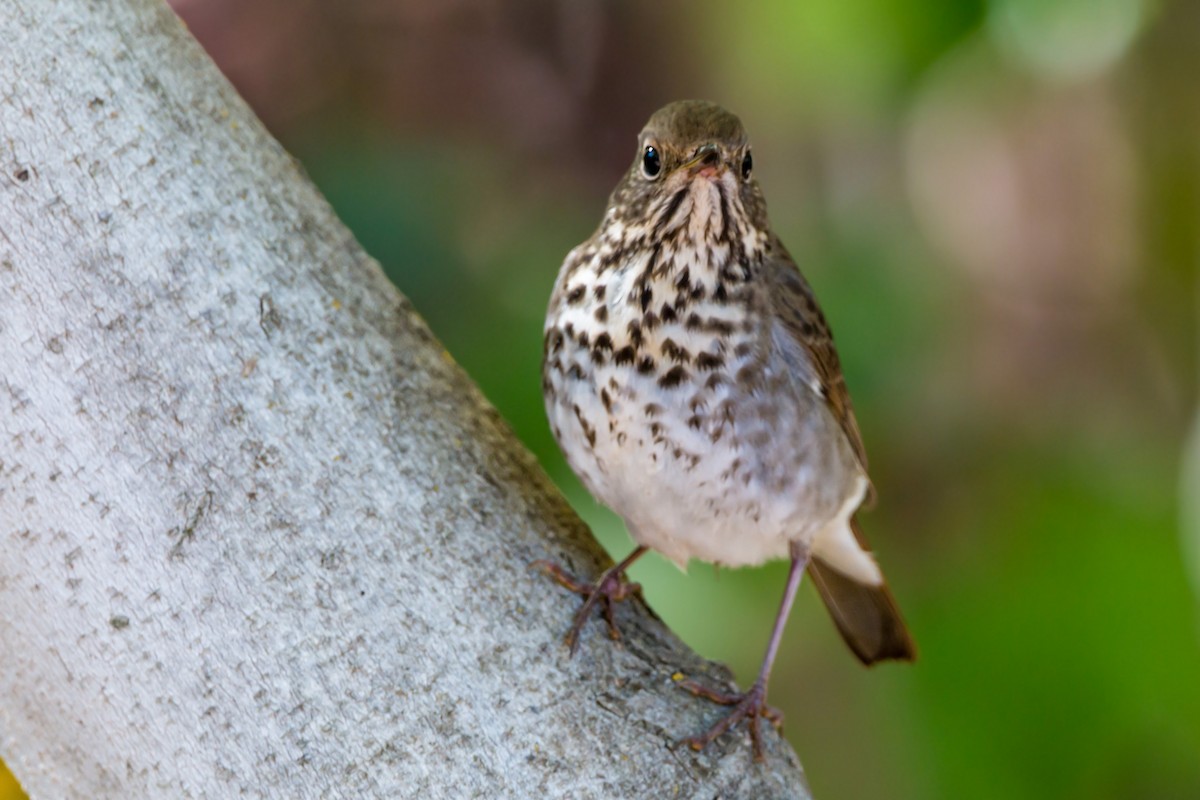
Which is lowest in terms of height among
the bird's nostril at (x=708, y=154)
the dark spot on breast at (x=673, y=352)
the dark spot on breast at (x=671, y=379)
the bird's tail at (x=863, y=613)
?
the dark spot on breast at (x=671, y=379)

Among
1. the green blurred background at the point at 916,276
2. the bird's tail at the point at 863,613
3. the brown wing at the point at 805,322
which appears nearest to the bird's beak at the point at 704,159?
the brown wing at the point at 805,322

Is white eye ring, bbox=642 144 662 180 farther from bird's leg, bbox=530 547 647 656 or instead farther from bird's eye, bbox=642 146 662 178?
bird's leg, bbox=530 547 647 656

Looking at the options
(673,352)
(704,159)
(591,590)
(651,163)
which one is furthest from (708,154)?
(591,590)

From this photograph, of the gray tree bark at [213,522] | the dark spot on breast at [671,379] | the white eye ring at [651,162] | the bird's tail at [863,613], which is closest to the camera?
the gray tree bark at [213,522]

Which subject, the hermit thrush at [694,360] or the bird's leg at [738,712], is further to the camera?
the hermit thrush at [694,360]

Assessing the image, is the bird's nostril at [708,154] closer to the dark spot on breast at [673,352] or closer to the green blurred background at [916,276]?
the dark spot on breast at [673,352]

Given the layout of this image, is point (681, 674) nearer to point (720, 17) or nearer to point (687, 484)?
point (687, 484)
